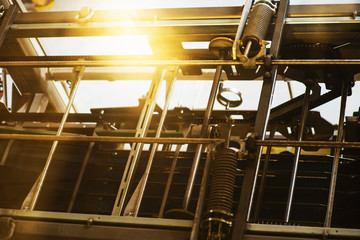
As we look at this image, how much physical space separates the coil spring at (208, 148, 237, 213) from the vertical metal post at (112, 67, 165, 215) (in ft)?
2.50

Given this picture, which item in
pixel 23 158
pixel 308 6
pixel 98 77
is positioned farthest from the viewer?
pixel 98 77

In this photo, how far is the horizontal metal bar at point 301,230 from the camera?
1.81 metres

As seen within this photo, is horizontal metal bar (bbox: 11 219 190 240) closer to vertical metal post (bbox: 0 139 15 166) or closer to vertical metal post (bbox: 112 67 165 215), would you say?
vertical metal post (bbox: 112 67 165 215)

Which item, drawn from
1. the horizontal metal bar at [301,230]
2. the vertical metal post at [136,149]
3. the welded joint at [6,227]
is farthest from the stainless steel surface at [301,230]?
the welded joint at [6,227]

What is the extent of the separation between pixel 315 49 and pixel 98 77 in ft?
11.8

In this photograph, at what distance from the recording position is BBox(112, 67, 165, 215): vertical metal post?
8.78 feet

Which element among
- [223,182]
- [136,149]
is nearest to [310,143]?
[223,182]

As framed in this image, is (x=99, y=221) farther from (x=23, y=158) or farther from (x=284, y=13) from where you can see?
(x=23, y=158)

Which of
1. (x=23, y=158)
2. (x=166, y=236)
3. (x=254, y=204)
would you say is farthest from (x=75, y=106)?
(x=166, y=236)

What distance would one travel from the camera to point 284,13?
2900 mm

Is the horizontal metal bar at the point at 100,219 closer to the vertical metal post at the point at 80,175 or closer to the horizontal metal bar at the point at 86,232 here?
the horizontal metal bar at the point at 86,232

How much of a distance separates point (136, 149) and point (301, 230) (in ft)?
4.46

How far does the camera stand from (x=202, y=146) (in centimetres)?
338

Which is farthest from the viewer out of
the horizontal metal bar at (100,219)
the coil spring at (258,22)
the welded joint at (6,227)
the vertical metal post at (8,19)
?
the vertical metal post at (8,19)
